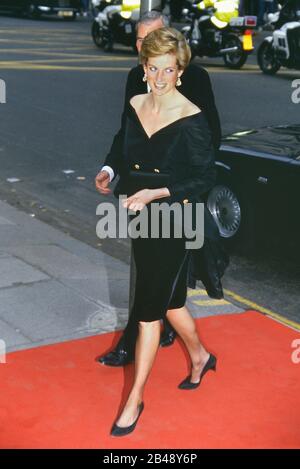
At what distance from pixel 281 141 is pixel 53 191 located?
3196 millimetres

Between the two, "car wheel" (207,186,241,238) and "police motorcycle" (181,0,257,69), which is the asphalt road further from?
"police motorcycle" (181,0,257,69)

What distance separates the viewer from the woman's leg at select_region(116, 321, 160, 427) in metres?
4.49

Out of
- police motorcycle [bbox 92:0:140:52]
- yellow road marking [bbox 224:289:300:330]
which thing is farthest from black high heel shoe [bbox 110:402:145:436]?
police motorcycle [bbox 92:0:140:52]

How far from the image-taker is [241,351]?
564cm

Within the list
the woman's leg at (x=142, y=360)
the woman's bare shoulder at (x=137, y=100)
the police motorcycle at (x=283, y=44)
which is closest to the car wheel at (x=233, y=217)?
the woman's bare shoulder at (x=137, y=100)

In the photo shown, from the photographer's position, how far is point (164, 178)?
14.6 ft

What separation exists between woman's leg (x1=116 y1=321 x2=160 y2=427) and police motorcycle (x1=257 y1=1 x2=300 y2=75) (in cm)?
1531

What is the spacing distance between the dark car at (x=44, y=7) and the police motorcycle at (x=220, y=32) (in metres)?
14.8

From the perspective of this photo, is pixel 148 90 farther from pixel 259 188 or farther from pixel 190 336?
pixel 259 188

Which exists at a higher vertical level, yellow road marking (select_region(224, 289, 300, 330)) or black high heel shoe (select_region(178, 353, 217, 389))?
black high heel shoe (select_region(178, 353, 217, 389))

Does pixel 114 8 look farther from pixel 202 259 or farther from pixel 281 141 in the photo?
pixel 202 259

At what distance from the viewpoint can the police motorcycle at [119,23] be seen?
2323 centimetres
